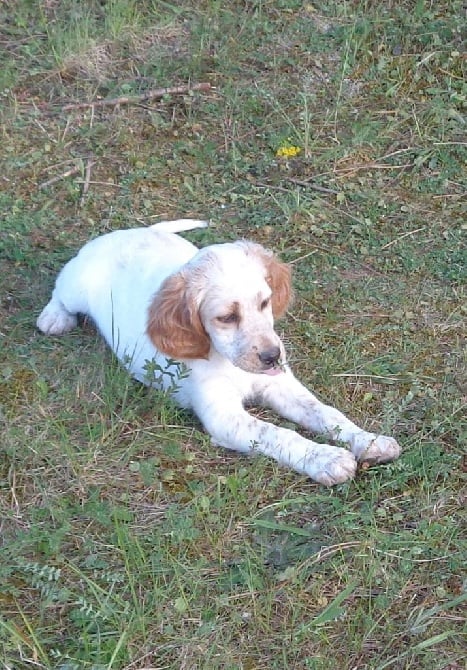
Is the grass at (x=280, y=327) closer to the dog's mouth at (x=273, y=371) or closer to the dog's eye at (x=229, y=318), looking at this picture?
the dog's mouth at (x=273, y=371)

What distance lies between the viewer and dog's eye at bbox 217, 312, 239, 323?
3.52 metres

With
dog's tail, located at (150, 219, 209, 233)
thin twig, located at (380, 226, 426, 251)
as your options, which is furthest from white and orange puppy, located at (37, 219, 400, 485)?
thin twig, located at (380, 226, 426, 251)

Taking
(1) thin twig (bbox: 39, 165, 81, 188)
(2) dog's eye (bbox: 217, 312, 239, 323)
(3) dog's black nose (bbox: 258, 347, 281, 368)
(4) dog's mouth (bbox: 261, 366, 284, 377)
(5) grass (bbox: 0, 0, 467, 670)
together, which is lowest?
(1) thin twig (bbox: 39, 165, 81, 188)

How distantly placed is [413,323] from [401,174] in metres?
1.26

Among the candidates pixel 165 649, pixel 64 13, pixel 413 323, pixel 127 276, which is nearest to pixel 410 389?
pixel 413 323

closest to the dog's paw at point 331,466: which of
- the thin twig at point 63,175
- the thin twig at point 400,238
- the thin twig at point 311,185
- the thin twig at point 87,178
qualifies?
the thin twig at point 400,238

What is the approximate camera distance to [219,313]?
3.52m

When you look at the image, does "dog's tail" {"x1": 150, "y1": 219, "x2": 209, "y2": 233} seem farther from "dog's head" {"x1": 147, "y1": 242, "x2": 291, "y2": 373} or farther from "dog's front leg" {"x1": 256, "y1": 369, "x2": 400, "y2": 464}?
"dog's front leg" {"x1": 256, "y1": 369, "x2": 400, "y2": 464}

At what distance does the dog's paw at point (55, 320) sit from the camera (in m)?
4.30

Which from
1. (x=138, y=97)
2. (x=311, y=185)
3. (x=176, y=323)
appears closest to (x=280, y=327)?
(x=176, y=323)

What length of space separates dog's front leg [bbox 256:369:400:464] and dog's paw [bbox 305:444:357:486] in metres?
0.08

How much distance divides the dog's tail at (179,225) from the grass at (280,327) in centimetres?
8

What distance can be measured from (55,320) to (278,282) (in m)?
1.09

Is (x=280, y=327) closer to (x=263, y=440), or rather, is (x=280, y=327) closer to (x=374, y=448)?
(x=263, y=440)
